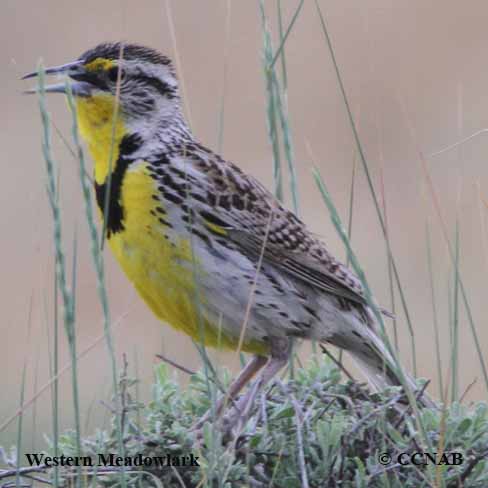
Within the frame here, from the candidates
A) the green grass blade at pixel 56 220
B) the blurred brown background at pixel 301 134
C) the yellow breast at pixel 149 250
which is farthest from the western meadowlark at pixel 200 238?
the blurred brown background at pixel 301 134

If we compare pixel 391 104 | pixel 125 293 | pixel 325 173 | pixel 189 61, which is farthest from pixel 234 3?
pixel 125 293

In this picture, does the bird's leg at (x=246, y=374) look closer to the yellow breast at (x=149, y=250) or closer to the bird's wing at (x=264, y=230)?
the yellow breast at (x=149, y=250)

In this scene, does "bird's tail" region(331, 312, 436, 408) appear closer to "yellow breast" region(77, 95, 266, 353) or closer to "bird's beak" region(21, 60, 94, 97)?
"yellow breast" region(77, 95, 266, 353)

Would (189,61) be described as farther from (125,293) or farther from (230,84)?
(125,293)

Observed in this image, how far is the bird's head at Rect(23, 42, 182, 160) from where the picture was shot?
3.63m

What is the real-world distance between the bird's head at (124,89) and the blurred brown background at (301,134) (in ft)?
4.93

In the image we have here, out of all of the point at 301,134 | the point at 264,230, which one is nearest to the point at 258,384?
the point at 264,230

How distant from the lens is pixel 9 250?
304 inches

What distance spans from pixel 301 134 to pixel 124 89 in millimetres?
4923

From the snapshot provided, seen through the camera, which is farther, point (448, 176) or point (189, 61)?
point (189, 61)

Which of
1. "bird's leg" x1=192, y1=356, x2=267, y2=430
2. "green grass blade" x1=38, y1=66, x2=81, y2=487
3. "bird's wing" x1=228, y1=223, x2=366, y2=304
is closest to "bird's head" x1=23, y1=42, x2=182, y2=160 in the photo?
"bird's wing" x1=228, y1=223, x2=366, y2=304

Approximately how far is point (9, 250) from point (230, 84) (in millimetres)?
2758

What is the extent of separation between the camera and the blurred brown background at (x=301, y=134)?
6.64m

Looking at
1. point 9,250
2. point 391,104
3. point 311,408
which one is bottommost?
point 311,408
